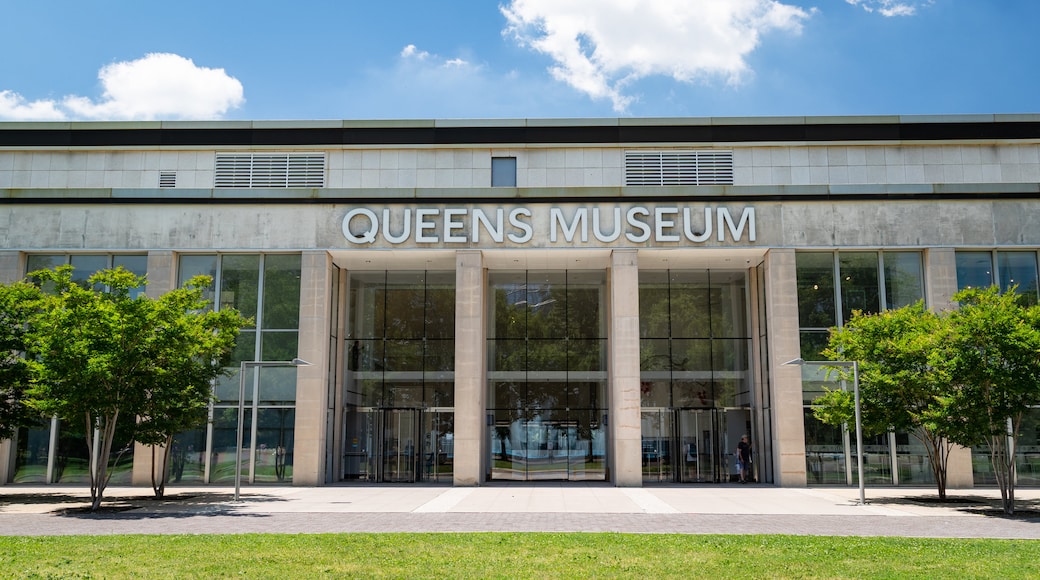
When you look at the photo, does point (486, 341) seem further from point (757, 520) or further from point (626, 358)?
point (757, 520)

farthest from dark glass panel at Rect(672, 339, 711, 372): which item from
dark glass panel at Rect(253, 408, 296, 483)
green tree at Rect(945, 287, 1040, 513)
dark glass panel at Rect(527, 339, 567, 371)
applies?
dark glass panel at Rect(253, 408, 296, 483)

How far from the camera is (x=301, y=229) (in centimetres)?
3172

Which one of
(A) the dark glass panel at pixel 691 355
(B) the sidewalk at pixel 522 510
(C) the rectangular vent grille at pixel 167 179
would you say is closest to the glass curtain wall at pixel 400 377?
(B) the sidewalk at pixel 522 510

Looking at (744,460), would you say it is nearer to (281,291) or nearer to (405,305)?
(405,305)

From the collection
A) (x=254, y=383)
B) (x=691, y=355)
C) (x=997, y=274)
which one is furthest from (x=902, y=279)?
(x=254, y=383)

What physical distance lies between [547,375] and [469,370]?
14.7 feet

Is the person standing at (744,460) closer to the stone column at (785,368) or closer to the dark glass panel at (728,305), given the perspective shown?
the stone column at (785,368)

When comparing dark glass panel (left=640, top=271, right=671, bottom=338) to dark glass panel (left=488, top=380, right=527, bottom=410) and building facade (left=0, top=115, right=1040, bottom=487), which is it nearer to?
building facade (left=0, top=115, right=1040, bottom=487)

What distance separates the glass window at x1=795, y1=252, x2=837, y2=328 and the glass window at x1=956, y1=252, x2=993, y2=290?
4.61m

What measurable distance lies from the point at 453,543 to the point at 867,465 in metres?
20.4

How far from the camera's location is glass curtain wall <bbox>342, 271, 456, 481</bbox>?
3338cm

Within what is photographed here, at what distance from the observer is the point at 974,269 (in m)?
31.2

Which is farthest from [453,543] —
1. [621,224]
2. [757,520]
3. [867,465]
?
[867,465]

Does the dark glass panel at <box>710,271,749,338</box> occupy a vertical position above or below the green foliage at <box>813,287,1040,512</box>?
above
